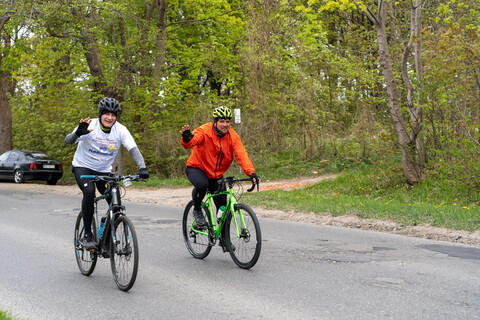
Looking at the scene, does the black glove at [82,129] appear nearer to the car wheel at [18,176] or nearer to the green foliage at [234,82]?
the green foliage at [234,82]

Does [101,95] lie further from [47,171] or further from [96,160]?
[96,160]

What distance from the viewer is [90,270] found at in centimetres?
631

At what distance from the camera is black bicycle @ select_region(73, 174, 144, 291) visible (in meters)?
5.46

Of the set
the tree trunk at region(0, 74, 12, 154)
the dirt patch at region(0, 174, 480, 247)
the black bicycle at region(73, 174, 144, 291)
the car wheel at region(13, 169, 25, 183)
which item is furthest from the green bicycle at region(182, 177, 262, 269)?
the tree trunk at region(0, 74, 12, 154)

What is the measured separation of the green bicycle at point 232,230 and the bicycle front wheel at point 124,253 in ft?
4.59

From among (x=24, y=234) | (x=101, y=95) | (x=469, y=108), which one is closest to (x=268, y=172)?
(x=101, y=95)

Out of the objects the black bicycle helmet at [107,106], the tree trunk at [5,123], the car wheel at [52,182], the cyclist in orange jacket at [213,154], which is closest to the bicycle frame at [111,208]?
the black bicycle helmet at [107,106]

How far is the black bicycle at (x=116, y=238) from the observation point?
5.46 meters

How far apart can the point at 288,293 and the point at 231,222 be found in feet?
4.50

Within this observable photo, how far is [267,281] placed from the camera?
5918 millimetres

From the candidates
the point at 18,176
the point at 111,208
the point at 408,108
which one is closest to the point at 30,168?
the point at 18,176

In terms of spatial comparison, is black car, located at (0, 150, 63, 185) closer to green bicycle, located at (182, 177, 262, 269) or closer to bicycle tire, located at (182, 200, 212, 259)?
bicycle tire, located at (182, 200, 212, 259)

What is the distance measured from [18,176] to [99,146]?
19.8 meters

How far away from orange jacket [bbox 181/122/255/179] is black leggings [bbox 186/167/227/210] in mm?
78
